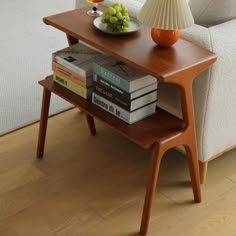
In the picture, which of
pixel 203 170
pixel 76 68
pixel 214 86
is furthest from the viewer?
pixel 203 170

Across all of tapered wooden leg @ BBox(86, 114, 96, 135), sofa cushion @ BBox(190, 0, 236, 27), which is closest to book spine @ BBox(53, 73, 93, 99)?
tapered wooden leg @ BBox(86, 114, 96, 135)

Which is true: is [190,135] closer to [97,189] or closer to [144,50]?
[144,50]

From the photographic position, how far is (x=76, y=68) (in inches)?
78.2

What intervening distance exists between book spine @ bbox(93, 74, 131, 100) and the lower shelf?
0.09m

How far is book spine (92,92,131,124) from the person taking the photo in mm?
1870

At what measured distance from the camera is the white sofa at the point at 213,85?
186 centimetres

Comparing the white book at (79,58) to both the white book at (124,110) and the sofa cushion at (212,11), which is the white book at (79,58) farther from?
the sofa cushion at (212,11)

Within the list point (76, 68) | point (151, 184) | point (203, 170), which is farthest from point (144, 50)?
point (203, 170)

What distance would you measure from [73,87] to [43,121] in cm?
24

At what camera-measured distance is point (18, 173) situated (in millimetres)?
2182

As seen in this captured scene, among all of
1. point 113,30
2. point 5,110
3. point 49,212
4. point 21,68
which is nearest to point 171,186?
point 49,212

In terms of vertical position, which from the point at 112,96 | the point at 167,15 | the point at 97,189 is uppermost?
the point at 167,15

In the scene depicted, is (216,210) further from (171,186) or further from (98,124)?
(98,124)

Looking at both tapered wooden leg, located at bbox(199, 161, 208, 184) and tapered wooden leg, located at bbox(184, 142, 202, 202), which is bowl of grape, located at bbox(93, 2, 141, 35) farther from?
tapered wooden leg, located at bbox(199, 161, 208, 184)
